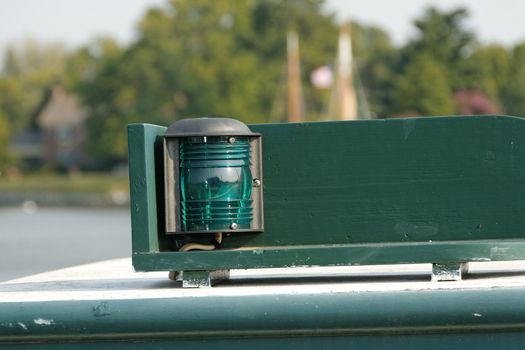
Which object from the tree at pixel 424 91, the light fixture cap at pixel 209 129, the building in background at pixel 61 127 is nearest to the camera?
the light fixture cap at pixel 209 129

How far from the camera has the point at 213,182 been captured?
4574 mm

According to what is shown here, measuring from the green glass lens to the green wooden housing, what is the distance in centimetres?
12

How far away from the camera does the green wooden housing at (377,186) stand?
459 centimetres

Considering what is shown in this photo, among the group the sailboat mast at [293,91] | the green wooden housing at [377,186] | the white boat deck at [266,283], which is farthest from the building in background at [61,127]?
the green wooden housing at [377,186]

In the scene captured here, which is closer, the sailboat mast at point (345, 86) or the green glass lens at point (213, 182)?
the green glass lens at point (213, 182)

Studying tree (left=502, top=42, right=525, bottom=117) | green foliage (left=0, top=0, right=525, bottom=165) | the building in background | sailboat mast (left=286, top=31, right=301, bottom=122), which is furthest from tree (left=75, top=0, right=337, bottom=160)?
the building in background

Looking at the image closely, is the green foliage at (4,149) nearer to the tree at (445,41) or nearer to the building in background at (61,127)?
the building in background at (61,127)

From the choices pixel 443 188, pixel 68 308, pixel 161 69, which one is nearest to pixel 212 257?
pixel 68 308

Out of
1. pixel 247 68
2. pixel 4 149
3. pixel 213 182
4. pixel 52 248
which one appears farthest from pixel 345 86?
pixel 4 149

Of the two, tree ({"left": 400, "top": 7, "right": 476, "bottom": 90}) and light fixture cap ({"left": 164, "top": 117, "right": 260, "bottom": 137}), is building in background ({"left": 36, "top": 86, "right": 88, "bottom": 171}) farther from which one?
light fixture cap ({"left": 164, "top": 117, "right": 260, "bottom": 137})

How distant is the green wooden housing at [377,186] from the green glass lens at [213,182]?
0.39 feet

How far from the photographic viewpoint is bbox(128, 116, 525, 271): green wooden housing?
459 centimetres

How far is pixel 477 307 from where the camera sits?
4176 millimetres

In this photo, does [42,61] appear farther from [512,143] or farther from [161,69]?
[512,143]
